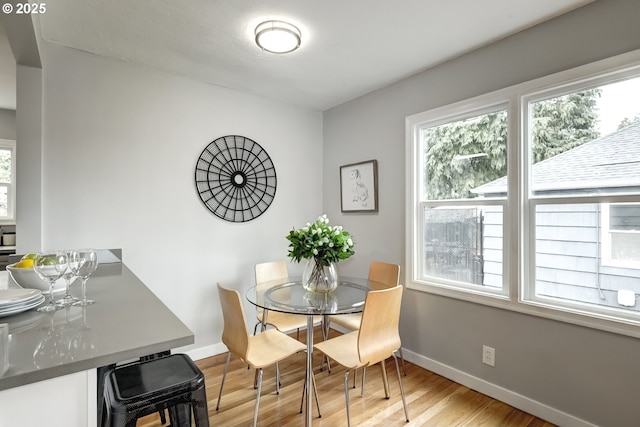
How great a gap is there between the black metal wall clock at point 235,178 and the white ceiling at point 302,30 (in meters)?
0.63

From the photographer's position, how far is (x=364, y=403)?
2176mm

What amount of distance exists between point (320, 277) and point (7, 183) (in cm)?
456

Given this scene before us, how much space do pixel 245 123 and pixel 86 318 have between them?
239 cm

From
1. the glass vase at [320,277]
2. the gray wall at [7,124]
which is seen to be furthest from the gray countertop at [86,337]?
the gray wall at [7,124]

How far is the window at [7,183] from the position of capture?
4094 mm

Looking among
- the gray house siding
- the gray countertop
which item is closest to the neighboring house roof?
the gray house siding

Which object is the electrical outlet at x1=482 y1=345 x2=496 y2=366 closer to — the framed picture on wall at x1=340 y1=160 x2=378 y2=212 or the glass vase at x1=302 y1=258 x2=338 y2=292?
the glass vase at x1=302 y1=258 x2=338 y2=292

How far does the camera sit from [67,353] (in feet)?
2.67

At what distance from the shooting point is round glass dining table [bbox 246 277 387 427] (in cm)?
186

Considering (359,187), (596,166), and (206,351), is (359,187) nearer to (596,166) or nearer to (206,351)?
(596,166)

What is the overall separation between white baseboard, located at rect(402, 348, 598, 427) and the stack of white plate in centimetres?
256

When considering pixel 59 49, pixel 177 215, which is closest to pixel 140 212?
pixel 177 215

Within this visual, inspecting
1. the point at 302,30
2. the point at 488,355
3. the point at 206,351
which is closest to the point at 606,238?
the point at 488,355

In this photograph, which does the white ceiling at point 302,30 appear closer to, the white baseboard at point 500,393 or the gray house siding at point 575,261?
the gray house siding at point 575,261
